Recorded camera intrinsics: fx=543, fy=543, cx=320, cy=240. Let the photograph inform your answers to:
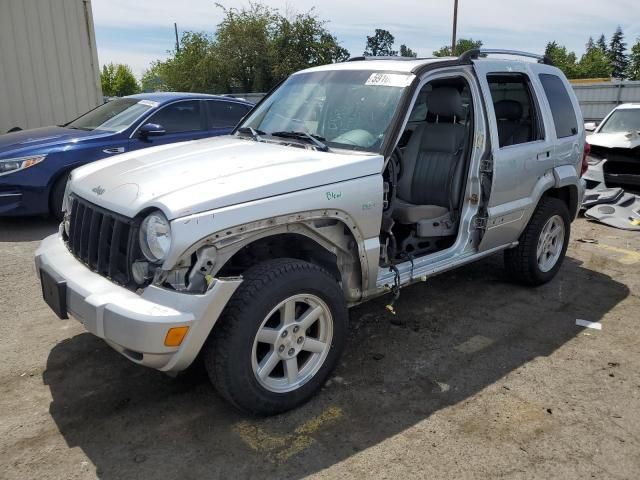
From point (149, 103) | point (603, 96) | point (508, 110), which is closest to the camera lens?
point (508, 110)

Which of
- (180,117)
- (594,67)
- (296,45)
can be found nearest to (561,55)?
(594,67)

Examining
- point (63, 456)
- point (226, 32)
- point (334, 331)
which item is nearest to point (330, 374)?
point (334, 331)

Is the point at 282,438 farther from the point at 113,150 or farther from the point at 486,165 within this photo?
the point at 113,150

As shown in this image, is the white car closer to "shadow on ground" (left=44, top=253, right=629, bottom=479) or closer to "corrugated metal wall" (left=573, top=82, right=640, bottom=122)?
"shadow on ground" (left=44, top=253, right=629, bottom=479)

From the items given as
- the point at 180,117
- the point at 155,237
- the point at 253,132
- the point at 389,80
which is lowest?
the point at 155,237

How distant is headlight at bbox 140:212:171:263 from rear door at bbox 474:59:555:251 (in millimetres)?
2564

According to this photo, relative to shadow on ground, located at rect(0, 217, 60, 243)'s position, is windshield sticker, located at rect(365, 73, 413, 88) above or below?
above

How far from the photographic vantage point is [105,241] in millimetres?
2910

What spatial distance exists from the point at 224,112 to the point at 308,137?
4.71m

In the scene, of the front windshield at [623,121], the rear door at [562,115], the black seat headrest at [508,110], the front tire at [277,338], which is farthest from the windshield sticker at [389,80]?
the front windshield at [623,121]

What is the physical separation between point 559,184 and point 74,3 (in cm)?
992

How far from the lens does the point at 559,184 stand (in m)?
4.76

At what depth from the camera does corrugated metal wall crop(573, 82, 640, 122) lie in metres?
17.6

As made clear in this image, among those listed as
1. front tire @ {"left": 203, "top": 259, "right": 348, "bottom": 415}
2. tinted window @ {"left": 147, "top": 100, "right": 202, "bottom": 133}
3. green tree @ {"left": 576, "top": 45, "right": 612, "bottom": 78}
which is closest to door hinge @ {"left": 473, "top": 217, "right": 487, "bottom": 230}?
front tire @ {"left": 203, "top": 259, "right": 348, "bottom": 415}
